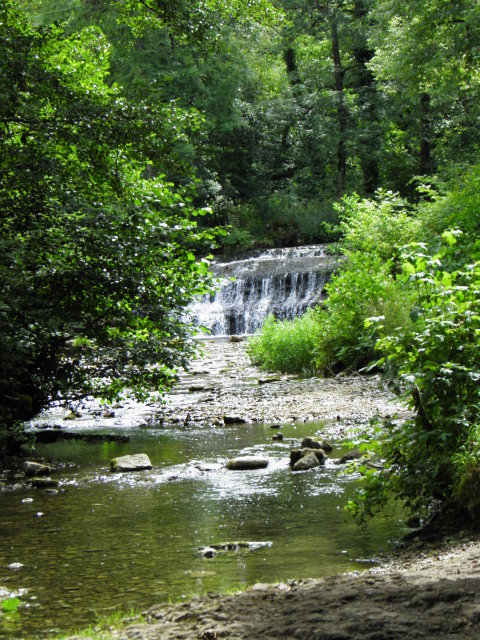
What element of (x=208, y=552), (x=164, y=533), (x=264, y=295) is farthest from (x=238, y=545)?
(x=264, y=295)

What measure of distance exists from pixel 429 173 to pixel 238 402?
926 inches

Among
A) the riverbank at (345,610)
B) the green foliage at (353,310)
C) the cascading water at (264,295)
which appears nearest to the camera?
the riverbank at (345,610)

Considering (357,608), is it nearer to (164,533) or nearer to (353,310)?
(164,533)

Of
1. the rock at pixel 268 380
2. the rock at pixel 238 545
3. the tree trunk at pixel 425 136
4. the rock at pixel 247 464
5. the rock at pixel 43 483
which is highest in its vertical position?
the tree trunk at pixel 425 136

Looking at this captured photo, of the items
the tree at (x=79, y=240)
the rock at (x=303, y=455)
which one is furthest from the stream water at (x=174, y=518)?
the tree at (x=79, y=240)

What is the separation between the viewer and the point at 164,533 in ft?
17.8

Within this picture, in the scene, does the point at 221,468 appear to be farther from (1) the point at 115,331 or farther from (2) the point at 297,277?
(2) the point at 297,277

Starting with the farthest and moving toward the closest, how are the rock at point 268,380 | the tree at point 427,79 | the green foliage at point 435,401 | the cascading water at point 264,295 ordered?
the cascading water at point 264,295 → the tree at point 427,79 → the rock at point 268,380 → the green foliage at point 435,401

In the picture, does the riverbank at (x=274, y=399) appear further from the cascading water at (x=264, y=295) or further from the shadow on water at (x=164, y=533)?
the cascading water at (x=264, y=295)

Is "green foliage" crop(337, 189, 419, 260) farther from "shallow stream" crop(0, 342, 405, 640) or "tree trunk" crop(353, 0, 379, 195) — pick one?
"tree trunk" crop(353, 0, 379, 195)

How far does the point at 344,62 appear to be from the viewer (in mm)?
38031

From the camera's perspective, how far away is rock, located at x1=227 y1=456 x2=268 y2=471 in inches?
289

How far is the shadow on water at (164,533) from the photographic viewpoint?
426 cm

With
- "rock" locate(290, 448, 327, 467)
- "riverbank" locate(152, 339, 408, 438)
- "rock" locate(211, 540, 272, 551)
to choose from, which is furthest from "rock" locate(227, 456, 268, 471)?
"rock" locate(211, 540, 272, 551)
